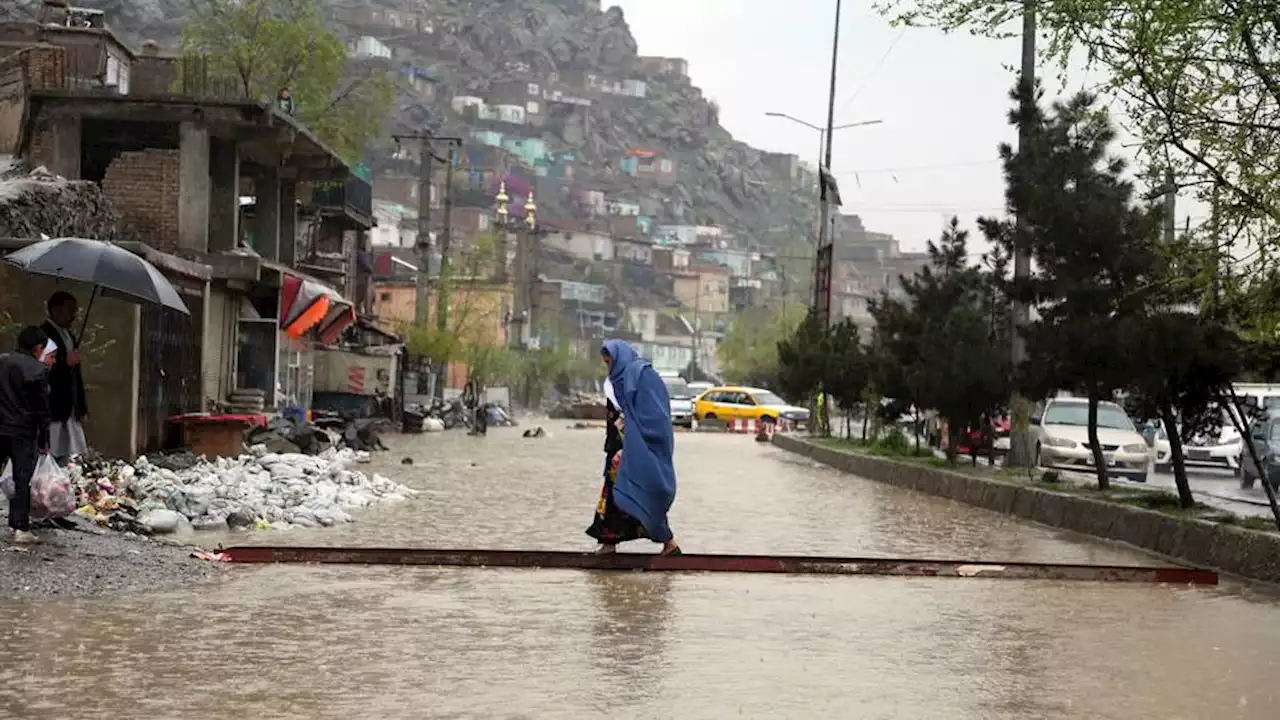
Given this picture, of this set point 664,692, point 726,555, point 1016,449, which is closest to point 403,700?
point 664,692

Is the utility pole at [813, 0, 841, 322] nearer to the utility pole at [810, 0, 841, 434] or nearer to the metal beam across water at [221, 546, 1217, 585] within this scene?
the utility pole at [810, 0, 841, 434]

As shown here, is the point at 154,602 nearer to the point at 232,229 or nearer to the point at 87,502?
the point at 87,502

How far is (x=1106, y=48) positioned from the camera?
16594 millimetres

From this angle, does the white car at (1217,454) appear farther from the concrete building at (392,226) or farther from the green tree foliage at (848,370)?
the concrete building at (392,226)

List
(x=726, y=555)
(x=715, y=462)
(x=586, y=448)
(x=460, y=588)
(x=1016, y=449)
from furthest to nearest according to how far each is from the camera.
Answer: (x=586, y=448) < (x=715, y=462) < (x=1016, y=449) < (x=726, y=555) < (x=460, y=588)

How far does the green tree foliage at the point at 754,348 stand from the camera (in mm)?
127938

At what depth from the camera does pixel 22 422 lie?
1317 centimetres

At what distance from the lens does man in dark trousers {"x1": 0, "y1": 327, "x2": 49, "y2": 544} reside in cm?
1316

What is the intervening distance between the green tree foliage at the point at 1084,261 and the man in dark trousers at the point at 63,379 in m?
10.7

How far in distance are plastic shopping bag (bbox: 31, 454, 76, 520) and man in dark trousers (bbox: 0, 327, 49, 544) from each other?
0.21 m

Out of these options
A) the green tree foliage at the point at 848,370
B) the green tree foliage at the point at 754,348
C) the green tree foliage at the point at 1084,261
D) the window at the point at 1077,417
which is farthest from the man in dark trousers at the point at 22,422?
the green tree foliage at the point at 754,348

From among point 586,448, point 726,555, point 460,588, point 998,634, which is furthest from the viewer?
point 586,448

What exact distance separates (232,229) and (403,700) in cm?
2792

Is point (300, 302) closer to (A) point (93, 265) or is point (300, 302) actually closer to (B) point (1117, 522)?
(A) point (93, 265)
